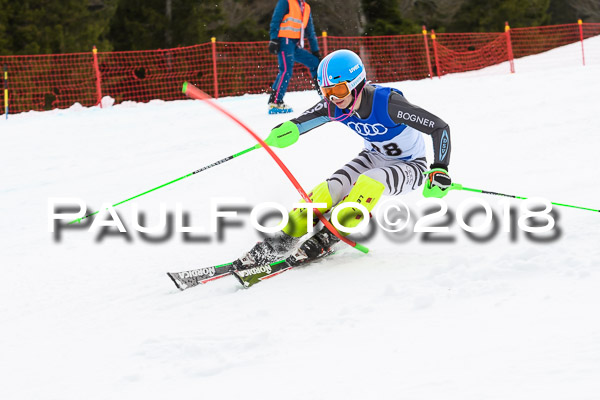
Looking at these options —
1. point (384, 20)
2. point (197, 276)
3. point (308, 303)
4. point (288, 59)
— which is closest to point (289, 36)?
point (288, 59)

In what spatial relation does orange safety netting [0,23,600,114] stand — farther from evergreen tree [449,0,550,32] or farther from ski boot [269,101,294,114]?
ski boot [269,101,294,114]

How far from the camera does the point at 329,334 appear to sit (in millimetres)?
3027

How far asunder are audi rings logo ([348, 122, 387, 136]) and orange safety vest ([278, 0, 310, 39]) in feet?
15.9

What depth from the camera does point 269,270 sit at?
4.00 m

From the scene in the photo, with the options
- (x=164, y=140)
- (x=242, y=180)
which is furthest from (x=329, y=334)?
(x=164, y=140)

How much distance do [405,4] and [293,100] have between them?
1583 cm

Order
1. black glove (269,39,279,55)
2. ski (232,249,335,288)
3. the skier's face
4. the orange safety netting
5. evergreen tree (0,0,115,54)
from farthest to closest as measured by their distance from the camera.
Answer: evergreen tree (0,0,115,54) → the orange safety netting → black glove (269,39,279,55) → the skier's face → ski (232,249,335,288)

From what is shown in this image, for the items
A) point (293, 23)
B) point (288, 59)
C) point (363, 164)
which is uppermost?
point (293, 23)

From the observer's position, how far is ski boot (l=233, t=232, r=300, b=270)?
407 cm

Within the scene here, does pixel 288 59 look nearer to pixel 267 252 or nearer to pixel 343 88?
pixel 343 88

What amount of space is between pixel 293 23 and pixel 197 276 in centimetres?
562

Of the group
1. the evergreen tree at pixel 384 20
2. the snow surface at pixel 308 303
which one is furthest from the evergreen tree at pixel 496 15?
the snow surface at pixel 308 303

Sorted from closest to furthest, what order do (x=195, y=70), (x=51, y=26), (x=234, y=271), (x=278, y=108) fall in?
(x=234, y=271), (x=278, y=108), (x=51, y=26), (x=195, y=70)

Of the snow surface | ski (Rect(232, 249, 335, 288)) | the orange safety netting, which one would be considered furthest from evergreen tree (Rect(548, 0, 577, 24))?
ski (Rect(232, 249, 335, 288))
